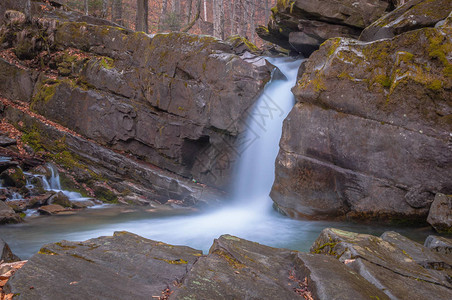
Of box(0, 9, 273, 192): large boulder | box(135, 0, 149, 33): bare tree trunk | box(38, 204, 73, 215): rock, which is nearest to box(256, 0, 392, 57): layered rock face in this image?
box(0, 9, 273, 192): large boulder

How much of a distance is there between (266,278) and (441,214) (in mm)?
5491

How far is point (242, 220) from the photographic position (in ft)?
32.2

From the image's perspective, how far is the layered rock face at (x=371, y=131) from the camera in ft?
23.2

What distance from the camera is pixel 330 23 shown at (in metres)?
11.8

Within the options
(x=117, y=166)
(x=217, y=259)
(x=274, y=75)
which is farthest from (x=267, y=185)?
(x=217, y=259)

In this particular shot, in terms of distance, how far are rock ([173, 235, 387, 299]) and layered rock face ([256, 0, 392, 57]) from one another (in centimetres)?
1002

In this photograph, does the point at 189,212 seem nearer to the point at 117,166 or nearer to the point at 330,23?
the point at 117,166

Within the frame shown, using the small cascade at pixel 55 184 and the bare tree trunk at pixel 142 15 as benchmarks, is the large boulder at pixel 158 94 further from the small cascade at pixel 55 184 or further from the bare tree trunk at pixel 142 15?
the bare tree trunk at pixel 142 15

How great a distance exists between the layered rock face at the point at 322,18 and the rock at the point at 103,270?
10445 mm

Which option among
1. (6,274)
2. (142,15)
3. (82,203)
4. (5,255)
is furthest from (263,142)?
(142,15)

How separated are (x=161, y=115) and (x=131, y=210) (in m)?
3.84

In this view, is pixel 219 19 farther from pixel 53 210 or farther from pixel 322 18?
pixel 53 210

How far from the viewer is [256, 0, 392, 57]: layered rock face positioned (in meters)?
11.0

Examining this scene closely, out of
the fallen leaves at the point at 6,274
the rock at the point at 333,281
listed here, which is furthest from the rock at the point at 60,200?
the rock at the point at 333,281
